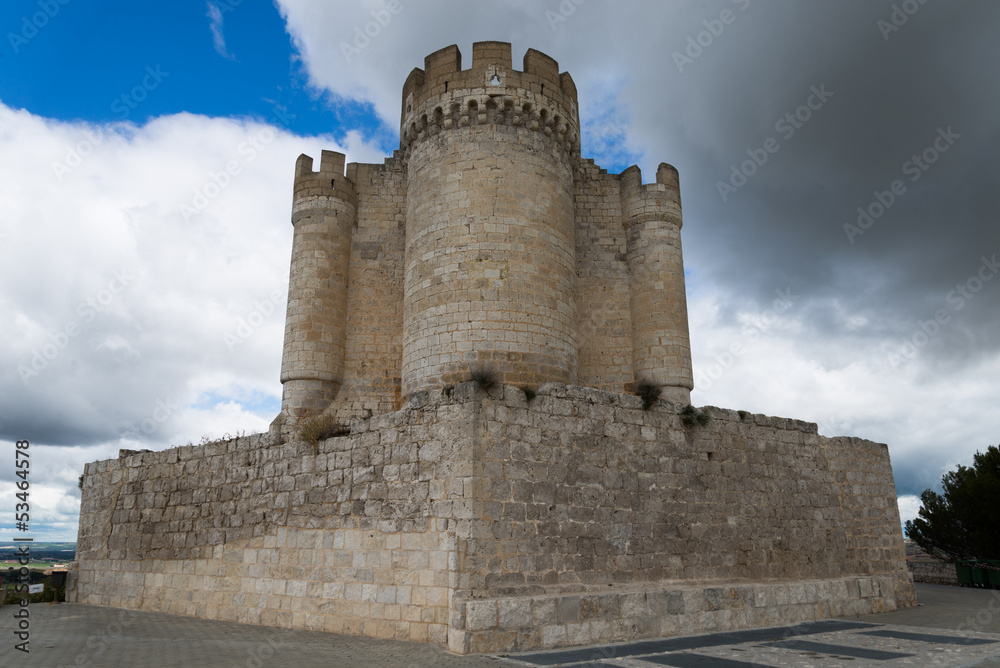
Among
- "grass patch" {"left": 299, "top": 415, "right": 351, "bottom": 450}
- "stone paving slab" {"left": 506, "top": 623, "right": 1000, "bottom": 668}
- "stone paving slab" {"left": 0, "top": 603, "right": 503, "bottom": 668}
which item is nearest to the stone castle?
"grass patch" {"left": 299, "top": 415, "right": 351, "bottom": 450}

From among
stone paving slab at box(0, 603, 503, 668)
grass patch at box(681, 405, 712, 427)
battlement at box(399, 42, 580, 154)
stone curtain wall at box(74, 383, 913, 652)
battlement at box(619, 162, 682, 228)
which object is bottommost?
stone paving slab at box(0, 603, 503, 668)

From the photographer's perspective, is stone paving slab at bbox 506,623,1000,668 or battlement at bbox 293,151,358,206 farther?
battlement at bbox 293,151,358,206

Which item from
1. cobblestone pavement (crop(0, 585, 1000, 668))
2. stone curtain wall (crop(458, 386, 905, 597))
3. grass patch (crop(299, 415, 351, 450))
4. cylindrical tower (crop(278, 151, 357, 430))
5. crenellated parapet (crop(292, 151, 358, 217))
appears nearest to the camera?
cobblestone pavement (crop(0, 585, 1000, 668))

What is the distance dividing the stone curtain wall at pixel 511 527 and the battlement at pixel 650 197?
5.77 metres

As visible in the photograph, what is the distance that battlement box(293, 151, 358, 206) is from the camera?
47.2 ft

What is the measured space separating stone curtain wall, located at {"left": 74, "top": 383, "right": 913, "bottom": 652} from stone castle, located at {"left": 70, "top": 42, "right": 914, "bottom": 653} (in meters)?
0.03

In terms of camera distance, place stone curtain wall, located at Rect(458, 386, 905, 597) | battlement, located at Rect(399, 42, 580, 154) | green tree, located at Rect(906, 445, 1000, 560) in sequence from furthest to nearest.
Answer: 1. green tree, located at Rect(906, 445, 1000, 560)
2. battlement, located at Rect(399, 42, 580, 154)
3. stone curtain wall, located at Rect(458, 386, 905, 597)

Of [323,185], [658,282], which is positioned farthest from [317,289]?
[658,282]

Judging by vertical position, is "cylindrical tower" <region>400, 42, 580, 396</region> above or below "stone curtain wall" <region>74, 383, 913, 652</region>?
above

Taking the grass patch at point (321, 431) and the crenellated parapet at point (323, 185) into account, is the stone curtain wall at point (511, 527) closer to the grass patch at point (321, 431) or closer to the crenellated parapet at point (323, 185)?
the grass patch at point (321, 431)

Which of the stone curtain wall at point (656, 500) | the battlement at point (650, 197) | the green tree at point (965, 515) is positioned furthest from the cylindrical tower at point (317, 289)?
the green tree at point (965, 515)

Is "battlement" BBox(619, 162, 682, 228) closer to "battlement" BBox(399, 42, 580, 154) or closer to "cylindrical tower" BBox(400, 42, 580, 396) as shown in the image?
"cylindrical tower" BBox(400, 42, 580, 396)

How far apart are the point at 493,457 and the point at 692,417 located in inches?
141

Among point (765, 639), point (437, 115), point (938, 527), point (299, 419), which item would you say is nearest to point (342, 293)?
point (299, 419)
